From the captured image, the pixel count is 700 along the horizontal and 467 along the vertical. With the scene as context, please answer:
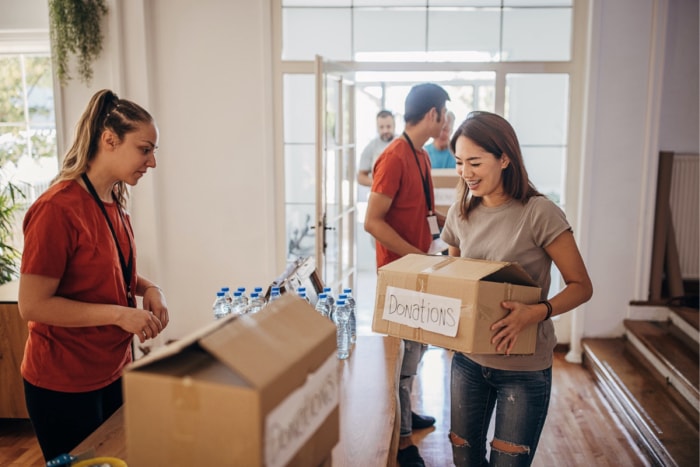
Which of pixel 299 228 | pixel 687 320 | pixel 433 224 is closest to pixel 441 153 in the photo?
pixel 299 228

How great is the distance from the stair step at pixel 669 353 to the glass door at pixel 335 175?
1957mm

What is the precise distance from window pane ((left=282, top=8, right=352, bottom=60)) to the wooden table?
256 centimetres

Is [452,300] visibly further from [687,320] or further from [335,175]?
[687,320]

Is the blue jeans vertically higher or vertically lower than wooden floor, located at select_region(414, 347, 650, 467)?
higher

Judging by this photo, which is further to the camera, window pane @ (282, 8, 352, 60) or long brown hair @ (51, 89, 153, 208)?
window pane @ (282, 8, 352, 60)

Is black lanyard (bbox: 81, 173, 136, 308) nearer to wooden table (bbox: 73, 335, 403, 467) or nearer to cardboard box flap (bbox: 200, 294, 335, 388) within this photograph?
wooden table (bbox: 73, 335, 403, 467)

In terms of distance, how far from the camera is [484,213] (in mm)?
1858

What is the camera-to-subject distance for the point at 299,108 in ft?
14.3

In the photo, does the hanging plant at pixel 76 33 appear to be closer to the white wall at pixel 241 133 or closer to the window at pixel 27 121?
the white wall at pixel 241 133

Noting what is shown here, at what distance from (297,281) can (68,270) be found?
0.80 metres

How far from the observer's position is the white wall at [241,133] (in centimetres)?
403

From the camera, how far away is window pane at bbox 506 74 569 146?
4211 millimetres

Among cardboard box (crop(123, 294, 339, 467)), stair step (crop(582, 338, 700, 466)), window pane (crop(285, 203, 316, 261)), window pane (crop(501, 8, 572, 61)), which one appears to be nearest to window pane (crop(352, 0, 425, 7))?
window pane (crop(501, 8, 572, 61))

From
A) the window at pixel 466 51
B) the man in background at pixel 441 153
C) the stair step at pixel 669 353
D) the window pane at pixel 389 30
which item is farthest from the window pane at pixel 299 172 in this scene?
the stair step at pixel 669 353
